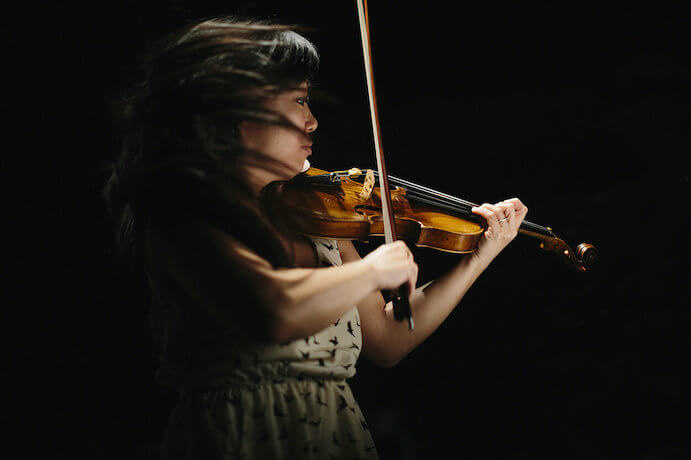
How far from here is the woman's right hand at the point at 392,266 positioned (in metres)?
0.76

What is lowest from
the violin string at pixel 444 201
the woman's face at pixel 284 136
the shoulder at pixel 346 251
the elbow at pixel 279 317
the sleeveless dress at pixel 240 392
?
the sleeveless dress at pixel 240 392

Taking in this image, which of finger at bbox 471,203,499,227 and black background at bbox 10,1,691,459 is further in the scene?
black background at bbox 10,1,691,459

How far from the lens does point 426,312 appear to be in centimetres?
111

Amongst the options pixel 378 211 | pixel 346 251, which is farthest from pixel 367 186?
pixel 346 251

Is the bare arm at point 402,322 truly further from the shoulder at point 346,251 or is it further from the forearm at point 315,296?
the forearm at point 315,296

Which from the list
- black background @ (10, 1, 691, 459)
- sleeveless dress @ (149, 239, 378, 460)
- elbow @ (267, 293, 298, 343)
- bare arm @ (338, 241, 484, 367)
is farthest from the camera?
black background @ (10, 1, 691, 459)

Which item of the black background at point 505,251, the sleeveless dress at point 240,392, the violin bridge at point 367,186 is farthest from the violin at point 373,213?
the black background at point 505,251

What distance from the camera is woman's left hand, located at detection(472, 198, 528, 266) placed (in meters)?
1.16

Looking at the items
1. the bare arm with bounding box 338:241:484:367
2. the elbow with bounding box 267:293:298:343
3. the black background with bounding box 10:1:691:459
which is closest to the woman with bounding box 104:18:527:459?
the elbow with bounding box 267:293:298:343

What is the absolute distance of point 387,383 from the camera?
160 centimetres

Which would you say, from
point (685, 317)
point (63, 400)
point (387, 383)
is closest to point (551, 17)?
point (685, 317)

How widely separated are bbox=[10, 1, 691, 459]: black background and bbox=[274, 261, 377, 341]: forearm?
84 cm

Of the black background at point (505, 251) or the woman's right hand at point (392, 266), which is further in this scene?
the black background at point (505, 251)

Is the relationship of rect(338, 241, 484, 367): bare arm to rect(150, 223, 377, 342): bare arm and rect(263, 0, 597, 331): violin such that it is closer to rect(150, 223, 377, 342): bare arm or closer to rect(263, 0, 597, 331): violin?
rect(263, 0, 597, 331): violin
